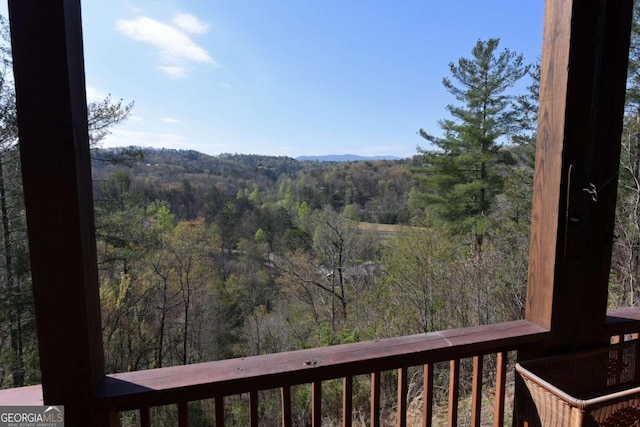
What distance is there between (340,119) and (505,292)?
11.4 meters

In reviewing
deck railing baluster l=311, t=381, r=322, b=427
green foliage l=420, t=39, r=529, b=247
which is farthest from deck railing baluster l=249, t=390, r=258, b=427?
green foliage l=420, t=39, r=529, b=247

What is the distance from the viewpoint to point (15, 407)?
80 centimetres

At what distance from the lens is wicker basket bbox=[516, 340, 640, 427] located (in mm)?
1021

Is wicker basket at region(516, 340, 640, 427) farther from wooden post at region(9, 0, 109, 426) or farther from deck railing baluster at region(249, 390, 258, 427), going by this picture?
wooden post at region(9, 0, 109, 426)

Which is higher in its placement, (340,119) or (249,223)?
(340,119)

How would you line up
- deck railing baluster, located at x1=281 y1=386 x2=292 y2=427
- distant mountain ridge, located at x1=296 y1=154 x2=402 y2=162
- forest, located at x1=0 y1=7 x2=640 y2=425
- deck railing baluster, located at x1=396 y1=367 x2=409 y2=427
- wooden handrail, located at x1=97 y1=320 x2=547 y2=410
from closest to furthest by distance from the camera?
wooden handrail, located at x1=97 y1=320 x2=547 y2=410 → deck railing baluster, located at x1=281 y1=386 x2=292 y2=427 → deck railing baluster, located at x1=396 y1=367 x2=409 y2=427 → forest, located at x1=0 y1=7 x2=640 y2=425 → distant mountain ridge, located at x1=296 y1=154 x2=402 y2=162

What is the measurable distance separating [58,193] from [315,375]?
71 centimetres

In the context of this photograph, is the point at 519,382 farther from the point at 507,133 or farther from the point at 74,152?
the point at 507,133

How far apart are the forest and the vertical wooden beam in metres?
3.60

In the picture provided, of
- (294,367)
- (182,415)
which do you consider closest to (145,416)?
(182,415)

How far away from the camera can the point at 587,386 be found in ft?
4.04

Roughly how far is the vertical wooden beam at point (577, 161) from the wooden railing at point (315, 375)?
0.13 m

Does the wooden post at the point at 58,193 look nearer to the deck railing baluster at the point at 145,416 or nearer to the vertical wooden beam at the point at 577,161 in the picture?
the deck railing baluster at the point at 145,416

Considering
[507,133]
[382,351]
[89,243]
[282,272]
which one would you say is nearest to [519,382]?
[382,351]
